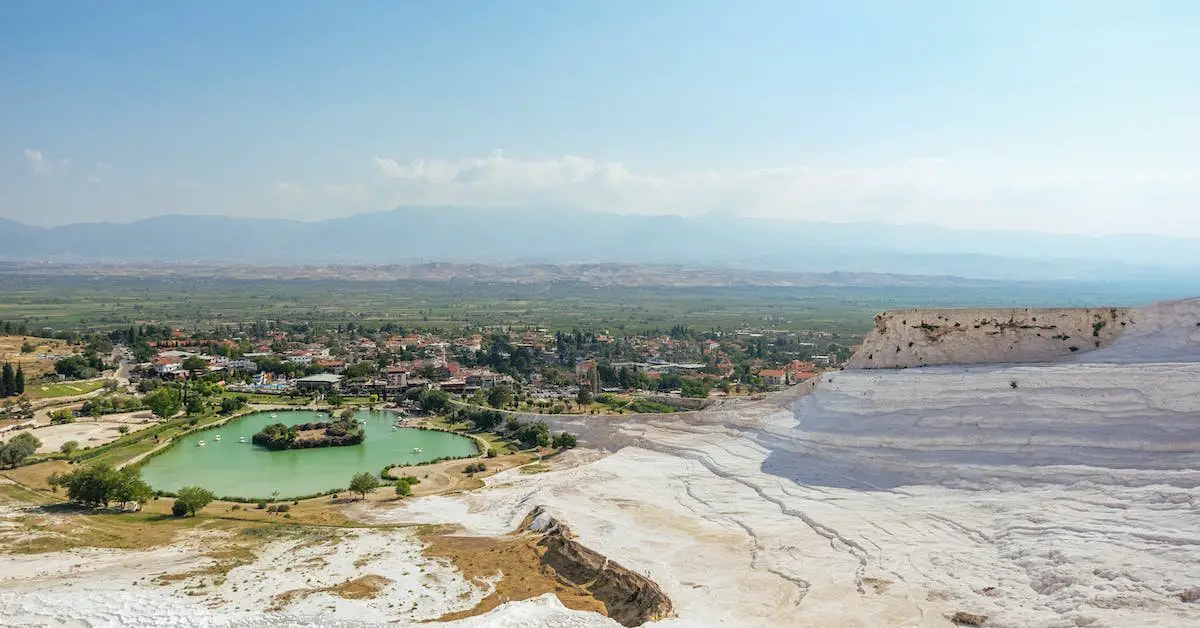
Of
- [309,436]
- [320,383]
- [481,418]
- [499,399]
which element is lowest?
[309,436]

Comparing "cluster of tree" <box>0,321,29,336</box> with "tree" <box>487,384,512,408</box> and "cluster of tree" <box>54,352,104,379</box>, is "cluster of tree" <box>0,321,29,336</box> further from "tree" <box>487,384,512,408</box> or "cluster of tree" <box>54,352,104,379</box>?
"tree" <box>487,384,512,408</box>

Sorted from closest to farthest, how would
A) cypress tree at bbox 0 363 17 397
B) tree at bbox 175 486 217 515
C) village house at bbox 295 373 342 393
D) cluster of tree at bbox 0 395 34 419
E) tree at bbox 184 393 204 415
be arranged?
tree at bbox 175 486 217 515, cluster of tree at bbox 0 395 34 419, tree at bbox 184 393 204 415, cypress tree at bbox 0 363 17 397, village house at bbox 295 373 342 393

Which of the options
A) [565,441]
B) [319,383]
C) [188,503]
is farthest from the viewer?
[319,383]

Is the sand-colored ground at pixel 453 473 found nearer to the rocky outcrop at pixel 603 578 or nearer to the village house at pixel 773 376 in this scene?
the rocky outcrop at pixel 603 578

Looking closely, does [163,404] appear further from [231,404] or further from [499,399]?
[499,399]

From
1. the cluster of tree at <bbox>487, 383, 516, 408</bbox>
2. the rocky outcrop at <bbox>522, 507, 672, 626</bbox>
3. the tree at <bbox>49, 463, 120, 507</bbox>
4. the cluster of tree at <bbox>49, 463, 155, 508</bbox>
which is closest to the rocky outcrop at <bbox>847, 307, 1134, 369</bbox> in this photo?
the rocky outcrop at <bbox>522, 507, 672, 626</bbox>

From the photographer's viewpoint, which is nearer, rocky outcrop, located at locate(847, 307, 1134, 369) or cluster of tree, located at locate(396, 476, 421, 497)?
rocky outcrop, located at locate(847, 307, 1134, 369)

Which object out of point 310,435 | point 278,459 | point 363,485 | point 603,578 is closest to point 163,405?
point 310,435

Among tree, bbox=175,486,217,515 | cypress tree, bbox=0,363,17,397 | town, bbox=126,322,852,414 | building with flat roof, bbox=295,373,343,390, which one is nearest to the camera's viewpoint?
tree, bbox=175,486,217,515
